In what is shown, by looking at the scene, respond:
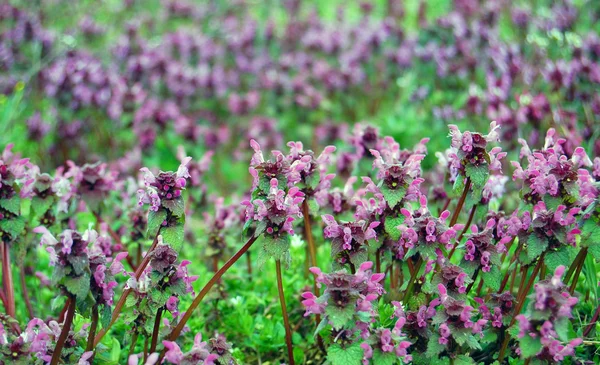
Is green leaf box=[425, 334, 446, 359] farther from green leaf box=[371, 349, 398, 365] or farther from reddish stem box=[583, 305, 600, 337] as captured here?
reddish stem box=[583, 305, 600, 337]

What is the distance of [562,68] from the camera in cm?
467

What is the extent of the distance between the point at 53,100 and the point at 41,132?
12.5 inches

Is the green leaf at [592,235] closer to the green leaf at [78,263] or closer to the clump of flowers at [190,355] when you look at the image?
the clump of flowers at [190,355]

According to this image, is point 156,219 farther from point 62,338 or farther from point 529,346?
point 529,346

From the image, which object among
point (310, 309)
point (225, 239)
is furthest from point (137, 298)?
point (225, 239)

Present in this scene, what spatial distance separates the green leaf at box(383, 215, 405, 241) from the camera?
2.38 meters

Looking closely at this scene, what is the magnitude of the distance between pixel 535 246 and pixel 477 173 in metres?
0.32

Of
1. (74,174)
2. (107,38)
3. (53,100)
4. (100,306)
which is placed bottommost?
(100,306)

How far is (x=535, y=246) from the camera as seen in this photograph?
2.27m

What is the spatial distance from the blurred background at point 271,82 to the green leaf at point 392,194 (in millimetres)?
2161

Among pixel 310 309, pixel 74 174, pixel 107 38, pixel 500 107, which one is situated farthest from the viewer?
pixel 107 38

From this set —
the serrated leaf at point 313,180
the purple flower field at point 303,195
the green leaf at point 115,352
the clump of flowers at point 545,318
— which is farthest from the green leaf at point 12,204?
the clump of flowers at point 545,318

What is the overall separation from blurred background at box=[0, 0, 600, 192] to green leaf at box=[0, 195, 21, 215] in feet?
6.90

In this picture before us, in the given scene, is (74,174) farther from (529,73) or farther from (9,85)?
(529,73)
